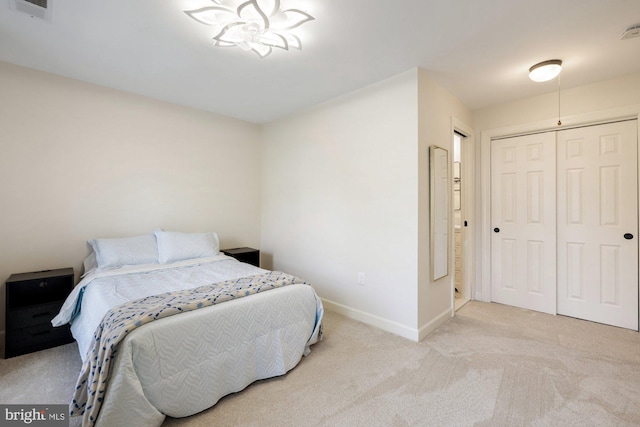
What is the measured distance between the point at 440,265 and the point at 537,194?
1.51 meters

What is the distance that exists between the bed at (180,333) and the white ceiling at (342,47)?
1.67 m

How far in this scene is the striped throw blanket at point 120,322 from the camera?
1396mm

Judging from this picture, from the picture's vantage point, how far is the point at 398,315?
8.76 ft

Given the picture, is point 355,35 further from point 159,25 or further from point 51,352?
point 51,352

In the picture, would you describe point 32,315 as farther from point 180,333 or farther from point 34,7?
point 34,7

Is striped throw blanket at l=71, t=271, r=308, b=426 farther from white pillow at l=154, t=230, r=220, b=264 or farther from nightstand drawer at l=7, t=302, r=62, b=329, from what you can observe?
nightstand drawer at l=7, t=302, r=62, b=329

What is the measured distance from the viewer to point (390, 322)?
272 cm

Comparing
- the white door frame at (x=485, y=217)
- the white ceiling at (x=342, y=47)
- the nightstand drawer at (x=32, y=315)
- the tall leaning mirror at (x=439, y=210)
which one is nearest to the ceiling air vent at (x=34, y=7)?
the white ceiling at (x=342, y=47)

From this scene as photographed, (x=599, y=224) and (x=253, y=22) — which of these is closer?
A: (x=253, y=22)

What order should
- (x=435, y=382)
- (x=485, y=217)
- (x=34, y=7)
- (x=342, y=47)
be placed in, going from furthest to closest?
(x=485, y=217) < (x=342, y=47) < (x=435, y=382) < (x=34, y=7)

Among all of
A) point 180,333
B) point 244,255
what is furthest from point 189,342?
point 244,255

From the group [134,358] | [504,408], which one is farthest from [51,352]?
[504,408]

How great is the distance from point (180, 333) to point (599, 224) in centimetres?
385

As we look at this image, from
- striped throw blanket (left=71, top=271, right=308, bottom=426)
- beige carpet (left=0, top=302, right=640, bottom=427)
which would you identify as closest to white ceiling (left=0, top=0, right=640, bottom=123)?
striped throw blanket (left=71, top=271, right=308, bottom=426)
